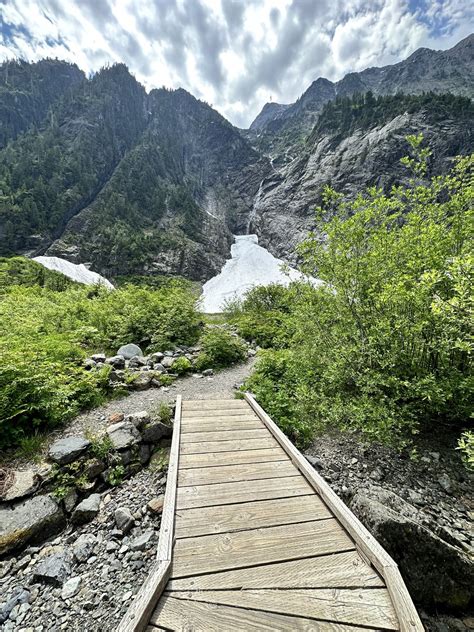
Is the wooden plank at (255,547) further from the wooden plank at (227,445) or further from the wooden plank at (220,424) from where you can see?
the wooden plank at (220,424)

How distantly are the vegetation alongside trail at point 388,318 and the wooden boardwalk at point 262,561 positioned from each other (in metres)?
1.91

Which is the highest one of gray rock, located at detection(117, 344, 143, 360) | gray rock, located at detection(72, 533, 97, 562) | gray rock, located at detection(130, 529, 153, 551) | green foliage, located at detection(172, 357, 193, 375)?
gray rock, located at detection(117, 344, 143, 360)

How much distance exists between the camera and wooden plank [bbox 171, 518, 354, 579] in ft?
6.86

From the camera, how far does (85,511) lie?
3.46m

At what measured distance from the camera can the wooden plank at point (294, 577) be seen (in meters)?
1.95

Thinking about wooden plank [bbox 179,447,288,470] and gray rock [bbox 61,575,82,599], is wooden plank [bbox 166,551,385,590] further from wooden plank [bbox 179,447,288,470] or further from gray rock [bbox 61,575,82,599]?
gray rock [bbox 61,575,82,599]

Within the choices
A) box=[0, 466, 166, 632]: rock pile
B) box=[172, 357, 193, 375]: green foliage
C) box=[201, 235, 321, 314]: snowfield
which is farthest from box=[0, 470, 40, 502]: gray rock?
box=[201, 235, 321, 314]: snowfield

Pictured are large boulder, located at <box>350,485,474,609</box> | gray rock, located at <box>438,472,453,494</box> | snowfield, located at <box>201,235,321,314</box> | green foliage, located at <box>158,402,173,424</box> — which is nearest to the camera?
large boulder, located at <box>350,485,474,609</box>

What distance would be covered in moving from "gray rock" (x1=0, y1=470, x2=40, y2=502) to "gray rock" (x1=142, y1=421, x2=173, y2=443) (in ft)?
5.03

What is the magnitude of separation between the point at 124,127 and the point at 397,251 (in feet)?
346

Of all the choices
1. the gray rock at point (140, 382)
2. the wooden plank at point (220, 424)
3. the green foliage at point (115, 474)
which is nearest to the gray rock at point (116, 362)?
the gray rock at point (140, 382)

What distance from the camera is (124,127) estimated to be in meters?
83.7

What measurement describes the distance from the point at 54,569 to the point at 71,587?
336mm

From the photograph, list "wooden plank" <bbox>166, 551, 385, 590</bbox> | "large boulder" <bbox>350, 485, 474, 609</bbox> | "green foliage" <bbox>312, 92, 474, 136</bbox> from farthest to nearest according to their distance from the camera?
1. "green foliage" <bbox>312, 92, 474, 136</bbox>
2. "large boulder" <bbox>350, 485, 474, 609</bbox>
3. "wooden plank" <bbox>166, 551, 385, 590</bbox>
